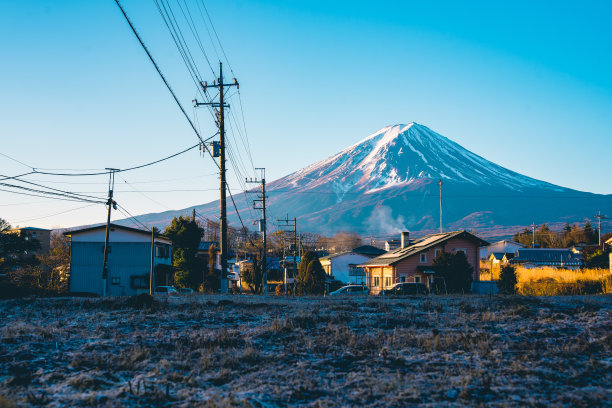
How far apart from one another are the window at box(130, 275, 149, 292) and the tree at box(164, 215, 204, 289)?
3.82 m

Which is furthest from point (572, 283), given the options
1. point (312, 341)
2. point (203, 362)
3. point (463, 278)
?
point (203, 362)

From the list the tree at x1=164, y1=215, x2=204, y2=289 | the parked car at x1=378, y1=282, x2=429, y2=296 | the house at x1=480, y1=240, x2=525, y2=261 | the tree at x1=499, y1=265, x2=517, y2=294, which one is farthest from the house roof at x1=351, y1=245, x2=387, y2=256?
the parked car at x1=378, y1=282, x2=429, y2=296

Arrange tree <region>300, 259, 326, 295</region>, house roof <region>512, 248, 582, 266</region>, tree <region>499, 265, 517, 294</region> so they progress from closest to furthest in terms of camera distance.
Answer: tree <region>499, 265, 517, 294</region>
tree <region>300, 259, 326, 295</region>
house roof <region>512, 248, 582, 266</region>

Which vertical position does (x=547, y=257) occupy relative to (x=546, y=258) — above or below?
above

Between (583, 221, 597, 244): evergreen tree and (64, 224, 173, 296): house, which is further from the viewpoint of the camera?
(583, 221, 597, 244): evergreen tree

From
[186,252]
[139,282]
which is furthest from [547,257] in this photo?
[139,282]

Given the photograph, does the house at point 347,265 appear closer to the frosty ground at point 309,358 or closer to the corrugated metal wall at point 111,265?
the corrugated metal wall at point 111,265

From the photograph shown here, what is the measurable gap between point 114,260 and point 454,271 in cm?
3323

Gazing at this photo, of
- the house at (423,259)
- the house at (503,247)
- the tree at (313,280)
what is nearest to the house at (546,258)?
the house at (423,259)

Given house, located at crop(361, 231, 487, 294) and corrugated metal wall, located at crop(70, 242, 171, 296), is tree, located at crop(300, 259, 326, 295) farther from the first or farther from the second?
corrugated metal wall, located at crop(70, 242, 171, 296)

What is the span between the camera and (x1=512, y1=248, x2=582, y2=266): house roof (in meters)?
78.2

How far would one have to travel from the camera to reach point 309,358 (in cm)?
959

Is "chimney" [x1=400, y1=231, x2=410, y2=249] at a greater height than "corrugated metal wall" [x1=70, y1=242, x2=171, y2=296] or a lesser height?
greater

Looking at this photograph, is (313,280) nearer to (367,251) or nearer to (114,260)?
(114,260)
